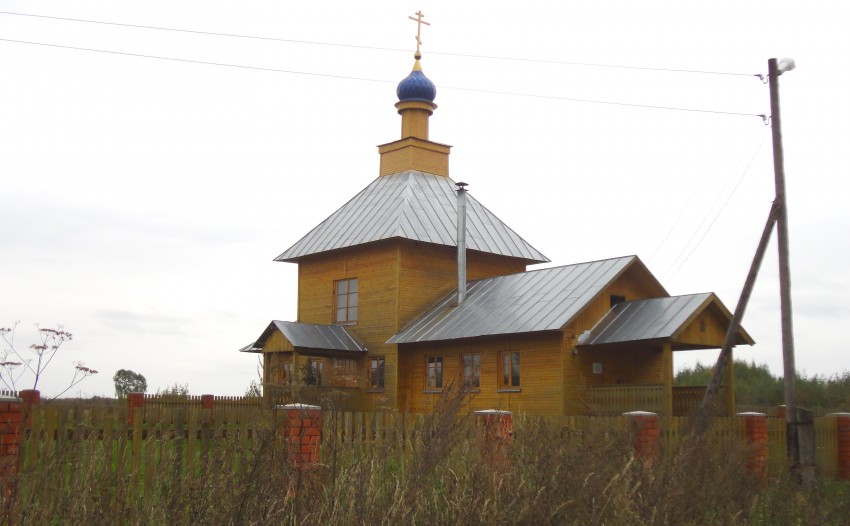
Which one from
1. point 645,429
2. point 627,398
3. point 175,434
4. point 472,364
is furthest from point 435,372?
point 175,434

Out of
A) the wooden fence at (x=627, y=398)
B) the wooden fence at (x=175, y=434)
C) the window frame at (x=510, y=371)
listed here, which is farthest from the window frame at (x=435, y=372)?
the wooden fence at (x=175, y=434)

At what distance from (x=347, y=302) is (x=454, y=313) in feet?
13.7

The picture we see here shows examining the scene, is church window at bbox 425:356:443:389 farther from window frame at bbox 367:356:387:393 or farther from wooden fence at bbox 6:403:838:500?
wooden fence at bbox 6:403:838:500

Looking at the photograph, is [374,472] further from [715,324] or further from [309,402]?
[715,324]

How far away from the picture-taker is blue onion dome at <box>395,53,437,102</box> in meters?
32.8

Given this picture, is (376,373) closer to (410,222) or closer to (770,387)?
(410,222)

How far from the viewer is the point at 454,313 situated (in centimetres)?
2630

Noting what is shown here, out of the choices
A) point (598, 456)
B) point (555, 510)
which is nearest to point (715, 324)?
point (598, 456)

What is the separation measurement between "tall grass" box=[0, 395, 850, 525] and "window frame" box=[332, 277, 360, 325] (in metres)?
20.8

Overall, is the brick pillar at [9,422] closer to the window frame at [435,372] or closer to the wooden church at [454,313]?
the wooden church at [454,313]

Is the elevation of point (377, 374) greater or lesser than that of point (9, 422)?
greater

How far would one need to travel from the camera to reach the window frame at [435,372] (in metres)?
25.7

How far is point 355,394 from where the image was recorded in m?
27.3

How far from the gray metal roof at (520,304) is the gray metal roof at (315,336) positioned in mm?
1834
